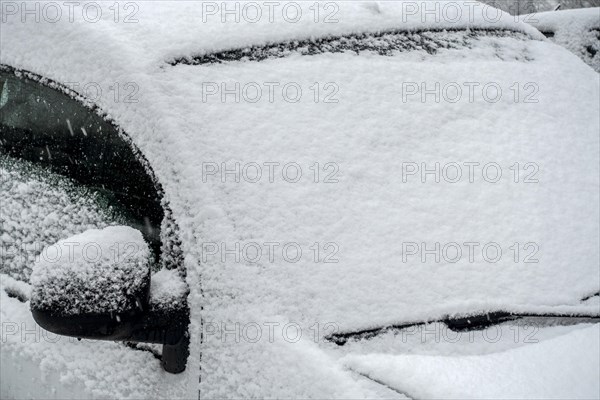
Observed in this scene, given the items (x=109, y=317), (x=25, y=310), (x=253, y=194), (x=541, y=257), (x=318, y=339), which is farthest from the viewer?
(x=25, y=310)

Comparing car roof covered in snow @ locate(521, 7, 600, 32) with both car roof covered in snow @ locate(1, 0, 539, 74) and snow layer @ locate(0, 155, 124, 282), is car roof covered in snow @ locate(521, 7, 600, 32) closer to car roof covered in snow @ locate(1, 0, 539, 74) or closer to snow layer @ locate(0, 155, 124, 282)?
car roof covered in snow @ locate(1, 0, 539, 74)

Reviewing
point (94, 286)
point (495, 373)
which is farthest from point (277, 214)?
point (495, 373)

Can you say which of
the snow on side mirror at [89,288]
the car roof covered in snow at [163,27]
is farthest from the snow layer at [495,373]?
the car roof covered in snow at [163,27]

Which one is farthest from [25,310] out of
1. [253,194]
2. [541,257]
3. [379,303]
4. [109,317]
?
[541,257]

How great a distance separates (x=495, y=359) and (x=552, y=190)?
24.6 inches

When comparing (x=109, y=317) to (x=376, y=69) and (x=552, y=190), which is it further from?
(x=552, y=190)

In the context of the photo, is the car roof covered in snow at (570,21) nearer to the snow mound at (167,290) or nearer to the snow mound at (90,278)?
the snow mound at (167,290)

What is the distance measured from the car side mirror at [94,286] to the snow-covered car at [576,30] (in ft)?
14.2

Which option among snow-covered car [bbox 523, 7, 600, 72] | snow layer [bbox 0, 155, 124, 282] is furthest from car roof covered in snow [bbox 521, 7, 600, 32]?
snow layer [bbox 0, 155, 124, 282]

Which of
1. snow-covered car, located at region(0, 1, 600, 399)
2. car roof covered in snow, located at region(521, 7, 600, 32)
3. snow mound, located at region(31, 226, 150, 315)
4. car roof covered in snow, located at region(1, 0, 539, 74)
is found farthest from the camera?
car roof covered in snow, located at region(521, 7, 600, 32)

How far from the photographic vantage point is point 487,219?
149 cm

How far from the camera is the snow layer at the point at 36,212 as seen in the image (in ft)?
4.95

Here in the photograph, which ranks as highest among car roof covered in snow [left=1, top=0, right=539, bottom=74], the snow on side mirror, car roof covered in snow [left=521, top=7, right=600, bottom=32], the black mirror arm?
car roof covered in snow [left=1, top=0, right=539, bottom=74]

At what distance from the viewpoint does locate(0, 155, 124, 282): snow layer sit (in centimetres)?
151
